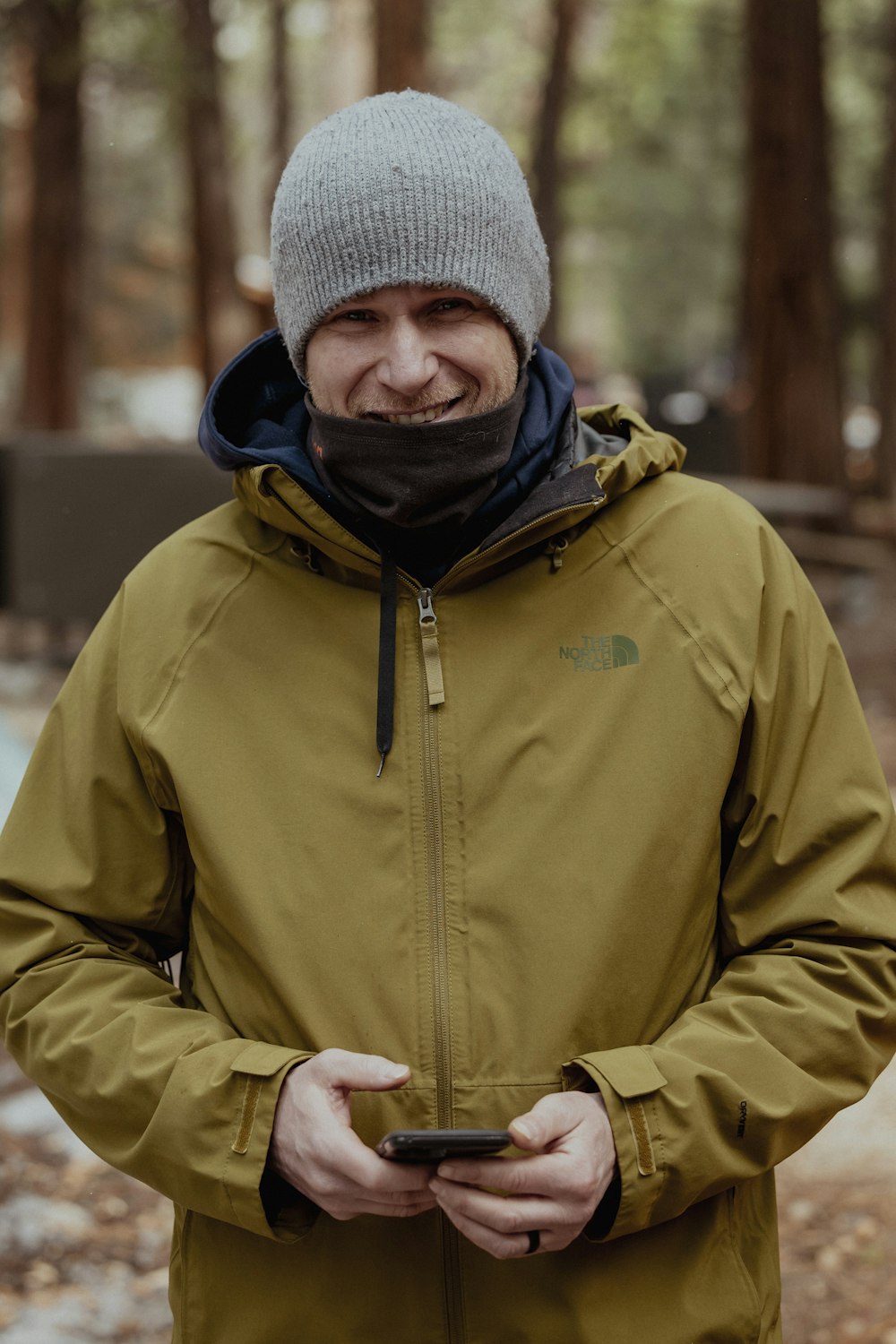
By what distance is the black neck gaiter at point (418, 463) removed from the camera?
2.07m

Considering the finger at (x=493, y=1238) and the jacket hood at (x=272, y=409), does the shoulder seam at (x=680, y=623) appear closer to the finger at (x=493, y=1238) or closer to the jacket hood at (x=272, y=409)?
the jacket hood at (x=272, y=409)

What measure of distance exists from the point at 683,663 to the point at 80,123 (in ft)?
60.1

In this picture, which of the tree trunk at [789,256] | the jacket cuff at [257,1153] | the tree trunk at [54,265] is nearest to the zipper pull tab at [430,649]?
the jacket cuff at [257,1153]

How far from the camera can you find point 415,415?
A: 211 cm

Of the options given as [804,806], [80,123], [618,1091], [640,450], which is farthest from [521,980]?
[80,123]

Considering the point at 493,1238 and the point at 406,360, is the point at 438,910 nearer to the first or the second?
the point at 493,1238

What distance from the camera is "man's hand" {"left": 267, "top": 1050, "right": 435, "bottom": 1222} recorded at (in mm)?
1801

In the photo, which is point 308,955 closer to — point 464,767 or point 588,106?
point 464,767

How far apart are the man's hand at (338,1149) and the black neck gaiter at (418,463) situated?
75 centimetres

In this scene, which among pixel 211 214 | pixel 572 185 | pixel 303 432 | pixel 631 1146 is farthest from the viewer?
pixel 572 185

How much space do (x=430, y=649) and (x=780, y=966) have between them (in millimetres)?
630

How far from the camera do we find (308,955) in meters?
2.01

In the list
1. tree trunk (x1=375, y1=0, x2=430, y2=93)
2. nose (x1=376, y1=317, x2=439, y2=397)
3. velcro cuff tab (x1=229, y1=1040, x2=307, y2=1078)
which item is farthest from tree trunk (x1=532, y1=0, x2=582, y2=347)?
velcro cuff tab (x1=229, y1=1040, x2=307, y2=1078)

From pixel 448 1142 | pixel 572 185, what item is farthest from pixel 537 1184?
pixel 572 185
